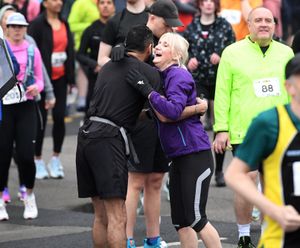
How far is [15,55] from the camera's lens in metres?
10.7

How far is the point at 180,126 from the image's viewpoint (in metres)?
7.91

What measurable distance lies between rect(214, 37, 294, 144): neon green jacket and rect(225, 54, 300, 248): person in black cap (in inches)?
123

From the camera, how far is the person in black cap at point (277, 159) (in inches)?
203

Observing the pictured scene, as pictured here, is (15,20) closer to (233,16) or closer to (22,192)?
(22,192)

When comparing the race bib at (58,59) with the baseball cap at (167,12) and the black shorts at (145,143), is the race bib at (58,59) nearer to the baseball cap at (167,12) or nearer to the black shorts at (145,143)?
the baseball cap at (167,12)

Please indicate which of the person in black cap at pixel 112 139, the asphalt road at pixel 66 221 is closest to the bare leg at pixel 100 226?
the person in black cap at pixel 112 139

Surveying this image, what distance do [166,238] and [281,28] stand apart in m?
8.93

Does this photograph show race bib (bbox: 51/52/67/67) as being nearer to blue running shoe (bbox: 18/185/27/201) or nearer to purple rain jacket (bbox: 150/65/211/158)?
blue running shoe (bbox: 18/185/27/201)

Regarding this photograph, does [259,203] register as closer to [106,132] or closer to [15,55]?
[106,132]

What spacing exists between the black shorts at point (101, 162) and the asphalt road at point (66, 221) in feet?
4.78

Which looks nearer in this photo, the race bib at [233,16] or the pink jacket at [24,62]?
the pink jacket at [24,62]

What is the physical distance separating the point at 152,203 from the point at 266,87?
148 cm

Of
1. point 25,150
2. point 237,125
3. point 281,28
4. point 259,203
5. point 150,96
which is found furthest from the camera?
point 281,28

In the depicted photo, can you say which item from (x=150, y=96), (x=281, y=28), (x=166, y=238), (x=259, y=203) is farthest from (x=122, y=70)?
(x=281, y=28)
